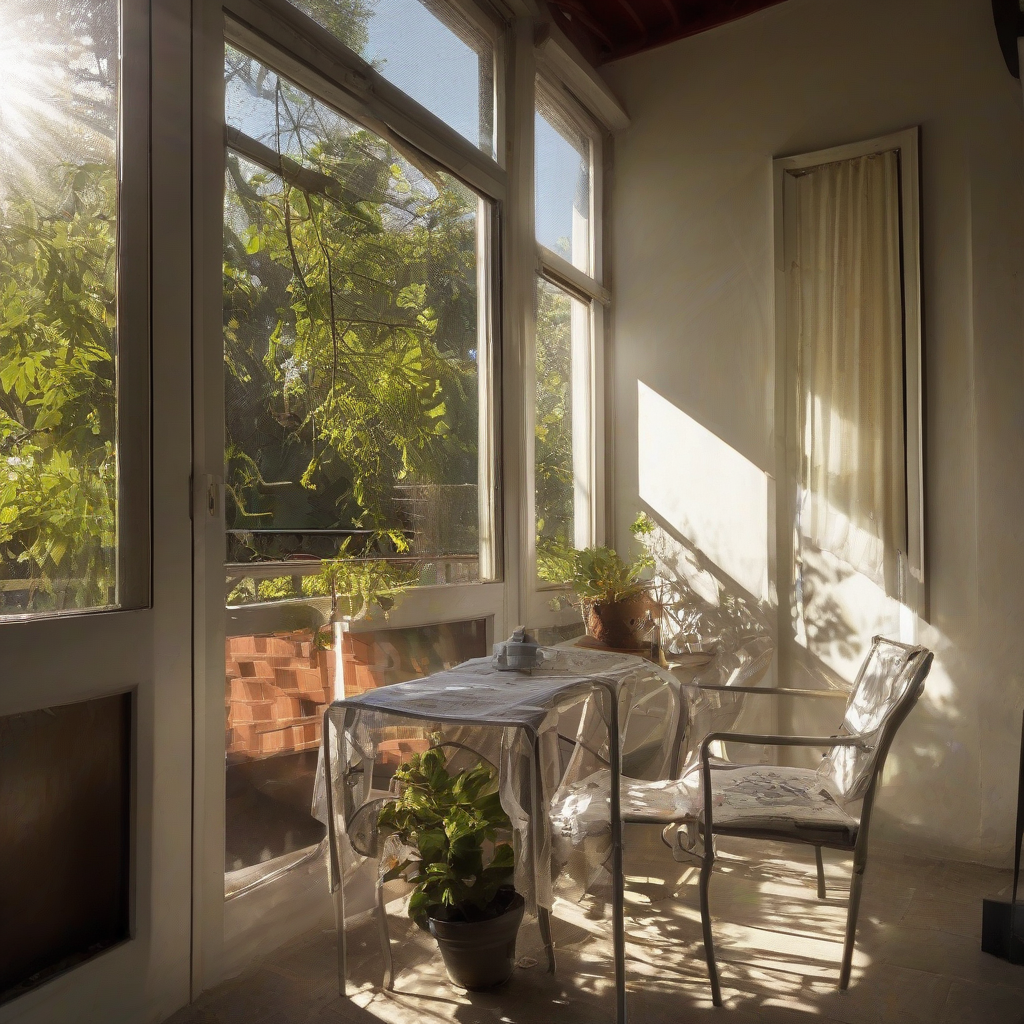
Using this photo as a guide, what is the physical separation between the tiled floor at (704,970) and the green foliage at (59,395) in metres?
1.08

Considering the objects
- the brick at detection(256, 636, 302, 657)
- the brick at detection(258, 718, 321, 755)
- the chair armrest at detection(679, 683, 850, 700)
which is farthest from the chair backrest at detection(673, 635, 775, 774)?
the brick at detection(256, 636, 302, 657)

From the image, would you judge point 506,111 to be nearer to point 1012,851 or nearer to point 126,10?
point 126,10

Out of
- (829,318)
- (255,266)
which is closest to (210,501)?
(255,266)

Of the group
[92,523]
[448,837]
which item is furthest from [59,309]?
[448,837]

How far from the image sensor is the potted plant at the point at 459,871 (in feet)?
7.03

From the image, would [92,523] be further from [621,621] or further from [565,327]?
[565,327]

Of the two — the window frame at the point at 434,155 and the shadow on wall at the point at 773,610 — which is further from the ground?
the window frame at the point at 434,155

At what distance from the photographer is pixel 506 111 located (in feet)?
11.2

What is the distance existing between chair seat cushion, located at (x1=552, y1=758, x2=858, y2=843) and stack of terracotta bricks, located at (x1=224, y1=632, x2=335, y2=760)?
69 centimetres

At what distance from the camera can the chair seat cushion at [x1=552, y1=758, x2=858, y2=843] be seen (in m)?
2.21

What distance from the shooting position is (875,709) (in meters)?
2.50

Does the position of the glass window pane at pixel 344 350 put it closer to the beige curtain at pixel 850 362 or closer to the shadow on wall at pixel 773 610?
the shadow on wall at pixel 773 610

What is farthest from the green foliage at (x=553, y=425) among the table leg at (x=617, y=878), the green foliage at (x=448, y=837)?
the table leg at (x=617, y=878)

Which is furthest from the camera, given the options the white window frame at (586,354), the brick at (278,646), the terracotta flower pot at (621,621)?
the white window frame at (586,354)
